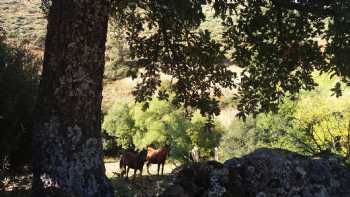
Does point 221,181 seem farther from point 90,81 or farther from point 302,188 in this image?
point 90,81

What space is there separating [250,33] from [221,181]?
4.89m

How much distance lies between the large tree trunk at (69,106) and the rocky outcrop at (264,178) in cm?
123

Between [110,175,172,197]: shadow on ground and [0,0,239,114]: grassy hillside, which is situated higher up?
[0,0,239,114]: grassy hillside

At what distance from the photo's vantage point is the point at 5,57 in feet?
53.1

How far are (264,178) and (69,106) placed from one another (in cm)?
232

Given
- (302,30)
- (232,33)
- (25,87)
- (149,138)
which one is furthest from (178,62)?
(149,138)

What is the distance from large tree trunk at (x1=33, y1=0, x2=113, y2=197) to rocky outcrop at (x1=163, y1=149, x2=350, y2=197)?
1.23 meters

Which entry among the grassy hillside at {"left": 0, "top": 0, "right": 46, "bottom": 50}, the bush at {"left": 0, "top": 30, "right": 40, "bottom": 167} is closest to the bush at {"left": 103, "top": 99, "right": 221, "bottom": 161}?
the grassy hillside at {"left": 0, "top": 0, "right": 46, "bottom": 50}

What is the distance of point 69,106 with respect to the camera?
566 centimetres

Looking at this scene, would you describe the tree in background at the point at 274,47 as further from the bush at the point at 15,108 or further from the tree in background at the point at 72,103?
the bush at the point at 15,108

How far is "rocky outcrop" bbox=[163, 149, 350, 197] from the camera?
5.05 meters

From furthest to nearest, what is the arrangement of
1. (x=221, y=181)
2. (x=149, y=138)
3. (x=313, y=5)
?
(x=149, y=138) < (x=313, y=5) < (x=221, y=181)

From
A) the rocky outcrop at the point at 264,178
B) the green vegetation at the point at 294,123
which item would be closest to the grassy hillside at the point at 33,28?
the green vegetation at the point at 294,123

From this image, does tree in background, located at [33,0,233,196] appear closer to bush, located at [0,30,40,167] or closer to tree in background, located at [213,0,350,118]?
tree in background, located at [213,0,350,118]
